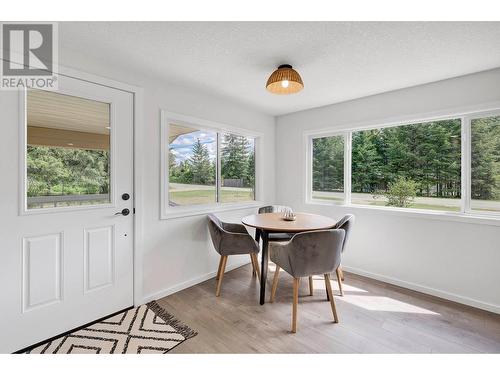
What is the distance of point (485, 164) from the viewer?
2412mm

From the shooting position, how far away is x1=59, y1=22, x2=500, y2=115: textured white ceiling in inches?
64.5

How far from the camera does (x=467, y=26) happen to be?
63.0 inches

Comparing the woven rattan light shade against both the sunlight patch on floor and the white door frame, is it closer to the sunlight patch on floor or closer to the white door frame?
the white door frame

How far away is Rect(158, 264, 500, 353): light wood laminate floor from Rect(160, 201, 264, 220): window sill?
872 mm

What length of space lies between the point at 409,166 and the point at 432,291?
145 centimetres

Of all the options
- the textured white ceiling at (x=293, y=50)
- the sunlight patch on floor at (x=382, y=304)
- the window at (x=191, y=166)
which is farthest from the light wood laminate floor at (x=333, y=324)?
the textured white ceiling at (x=293, y=50)

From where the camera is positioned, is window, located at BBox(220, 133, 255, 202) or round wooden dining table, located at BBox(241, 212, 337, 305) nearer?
round wooden dining table, located at BBox(241, 212, 337, 305)

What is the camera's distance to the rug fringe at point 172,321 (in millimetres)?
1966

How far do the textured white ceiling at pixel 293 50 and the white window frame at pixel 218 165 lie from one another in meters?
0.43

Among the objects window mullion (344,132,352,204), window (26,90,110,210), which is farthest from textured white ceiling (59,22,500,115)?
window mullion (344,132,352,204)

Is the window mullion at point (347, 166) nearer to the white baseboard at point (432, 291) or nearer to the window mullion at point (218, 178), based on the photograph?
the white baseboard at point (432, 291)
